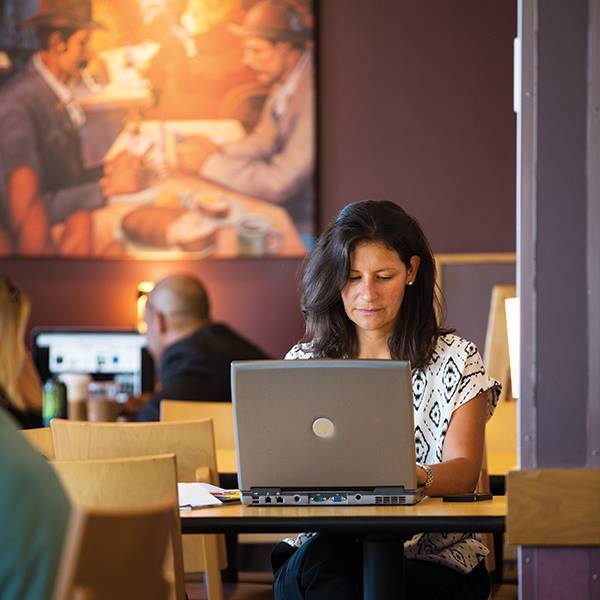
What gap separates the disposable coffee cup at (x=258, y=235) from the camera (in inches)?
282

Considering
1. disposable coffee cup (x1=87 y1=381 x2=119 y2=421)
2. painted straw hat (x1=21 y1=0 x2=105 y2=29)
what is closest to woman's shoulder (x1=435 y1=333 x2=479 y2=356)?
disposable coffee cup (x1=87 y1=381 x2=119 y2=421)

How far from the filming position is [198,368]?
211 inches

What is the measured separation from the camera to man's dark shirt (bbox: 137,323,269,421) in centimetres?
530

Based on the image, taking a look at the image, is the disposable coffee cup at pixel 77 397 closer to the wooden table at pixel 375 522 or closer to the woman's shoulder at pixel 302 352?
the woman's shoulder at pixel 302 352

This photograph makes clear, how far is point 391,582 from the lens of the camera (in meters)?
2.75

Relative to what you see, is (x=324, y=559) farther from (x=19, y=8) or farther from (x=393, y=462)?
(x=19, y=8)

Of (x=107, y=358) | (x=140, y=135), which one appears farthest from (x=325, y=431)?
(x=140, y=135)

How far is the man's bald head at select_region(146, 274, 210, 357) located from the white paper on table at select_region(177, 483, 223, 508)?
2.81m

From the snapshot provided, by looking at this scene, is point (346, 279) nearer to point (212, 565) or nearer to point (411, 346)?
point (411, 346)

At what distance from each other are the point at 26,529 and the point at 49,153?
5.52 meters

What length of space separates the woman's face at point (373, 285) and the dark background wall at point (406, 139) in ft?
12.1

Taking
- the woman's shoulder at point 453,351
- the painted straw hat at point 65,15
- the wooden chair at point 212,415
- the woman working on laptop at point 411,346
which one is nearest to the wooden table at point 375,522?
the woman working on laptop at point 411,346

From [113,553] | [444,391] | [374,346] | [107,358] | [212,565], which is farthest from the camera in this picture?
[107,358]

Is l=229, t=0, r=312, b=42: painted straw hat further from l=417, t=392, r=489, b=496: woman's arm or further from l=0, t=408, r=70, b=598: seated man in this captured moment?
l=0, t=408, r=70, b=598: seated man
